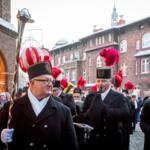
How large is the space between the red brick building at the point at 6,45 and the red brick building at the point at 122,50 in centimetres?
2938

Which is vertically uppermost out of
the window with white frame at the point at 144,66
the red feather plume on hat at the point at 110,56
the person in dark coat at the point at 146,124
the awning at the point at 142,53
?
the awning at the point at 142,53

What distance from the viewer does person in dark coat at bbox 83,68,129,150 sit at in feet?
19.9

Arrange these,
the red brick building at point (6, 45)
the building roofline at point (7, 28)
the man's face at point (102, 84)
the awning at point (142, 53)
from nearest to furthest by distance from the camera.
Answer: the man's face at point (102, 84) < the building roofline at point (7, 28) < the red brick building at point (6, 45) < the awning at point (142, 53)

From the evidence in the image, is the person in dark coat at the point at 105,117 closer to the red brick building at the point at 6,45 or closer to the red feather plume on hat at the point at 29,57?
the red feather plume on hat at the point at 29,57

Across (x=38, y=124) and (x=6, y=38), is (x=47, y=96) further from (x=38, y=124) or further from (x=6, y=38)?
(x=6, y=38)

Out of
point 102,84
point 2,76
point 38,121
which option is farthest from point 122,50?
point 38,121

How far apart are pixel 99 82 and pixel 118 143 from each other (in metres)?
1.08

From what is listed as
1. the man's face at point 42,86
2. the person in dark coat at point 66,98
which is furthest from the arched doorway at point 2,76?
the man's face at point 42,86

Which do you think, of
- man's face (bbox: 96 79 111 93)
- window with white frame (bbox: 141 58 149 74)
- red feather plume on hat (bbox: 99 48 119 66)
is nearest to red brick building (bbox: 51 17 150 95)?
window with white frame (bbox: 141 58 149 74)

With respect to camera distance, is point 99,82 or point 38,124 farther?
point 99,82

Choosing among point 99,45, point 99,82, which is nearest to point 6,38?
point 99,82

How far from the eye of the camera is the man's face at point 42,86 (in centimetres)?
392

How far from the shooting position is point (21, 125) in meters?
3.89

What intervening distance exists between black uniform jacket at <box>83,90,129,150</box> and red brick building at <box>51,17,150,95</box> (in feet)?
113
